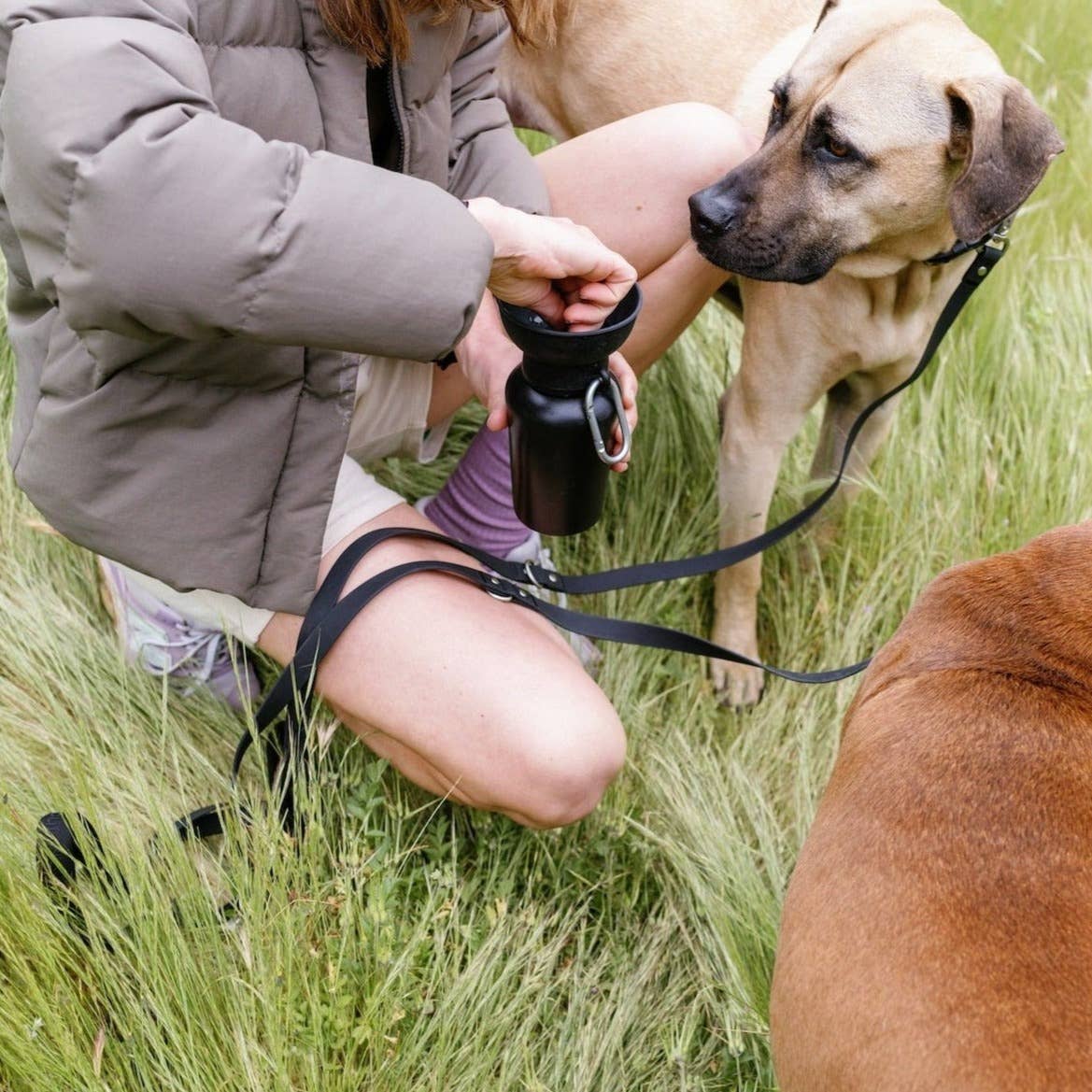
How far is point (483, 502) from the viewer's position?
2.38m

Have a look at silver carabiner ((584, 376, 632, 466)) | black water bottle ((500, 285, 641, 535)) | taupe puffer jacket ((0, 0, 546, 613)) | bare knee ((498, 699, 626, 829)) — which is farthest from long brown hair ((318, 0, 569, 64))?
bare knee ((498, 699, 626, 829))

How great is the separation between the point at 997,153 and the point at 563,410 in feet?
2.89

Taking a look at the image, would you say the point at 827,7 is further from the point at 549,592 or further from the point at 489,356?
the point at 549,592

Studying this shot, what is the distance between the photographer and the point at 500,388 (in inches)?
77.0

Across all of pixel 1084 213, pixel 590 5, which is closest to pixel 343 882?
pixel 590 5

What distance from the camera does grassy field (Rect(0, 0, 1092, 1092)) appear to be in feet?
5.03

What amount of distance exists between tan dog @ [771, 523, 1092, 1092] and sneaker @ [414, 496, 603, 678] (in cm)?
88

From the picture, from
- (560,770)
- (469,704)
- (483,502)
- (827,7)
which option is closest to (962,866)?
(560,770)

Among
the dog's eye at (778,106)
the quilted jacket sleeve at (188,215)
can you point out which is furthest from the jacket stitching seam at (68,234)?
the dog's eye at (778,106)

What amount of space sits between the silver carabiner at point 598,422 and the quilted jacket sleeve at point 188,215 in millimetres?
217

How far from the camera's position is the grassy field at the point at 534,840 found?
1533 millimetres

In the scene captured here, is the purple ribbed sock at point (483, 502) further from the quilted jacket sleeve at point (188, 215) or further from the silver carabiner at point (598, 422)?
the quilted jacket sleeve at point (188, 215)

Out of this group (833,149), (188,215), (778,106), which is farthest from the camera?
(778,106)

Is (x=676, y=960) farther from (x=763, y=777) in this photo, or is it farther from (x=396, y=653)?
(x=396, y=653)
